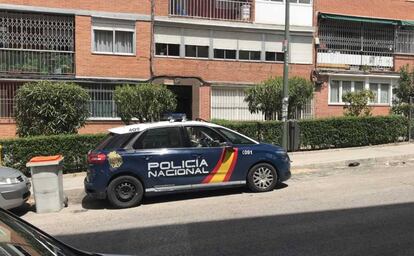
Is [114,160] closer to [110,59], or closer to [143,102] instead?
[143,102]

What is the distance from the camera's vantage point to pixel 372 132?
1811 cm

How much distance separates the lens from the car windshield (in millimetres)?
2498

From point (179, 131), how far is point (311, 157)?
22.4 ft

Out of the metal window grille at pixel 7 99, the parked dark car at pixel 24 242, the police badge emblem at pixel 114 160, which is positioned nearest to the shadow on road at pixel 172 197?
the police badge emblem at pixel 114 160

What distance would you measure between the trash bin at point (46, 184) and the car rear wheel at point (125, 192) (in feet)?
3.72

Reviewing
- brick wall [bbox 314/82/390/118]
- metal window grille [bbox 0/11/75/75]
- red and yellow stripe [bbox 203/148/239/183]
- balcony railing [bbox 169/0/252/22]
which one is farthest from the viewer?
brick wall [bbox 314/82/390/118]

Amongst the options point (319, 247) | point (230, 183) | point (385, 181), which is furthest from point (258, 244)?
point (385, 181)

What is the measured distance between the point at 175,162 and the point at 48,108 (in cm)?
636

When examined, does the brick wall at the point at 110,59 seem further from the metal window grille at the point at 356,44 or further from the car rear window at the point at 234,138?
the car rear window at the point at 234,138

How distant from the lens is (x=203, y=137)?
33.8 ft

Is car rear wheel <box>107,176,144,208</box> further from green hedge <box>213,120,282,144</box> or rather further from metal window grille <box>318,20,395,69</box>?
metal window grille <box>318,20,395,69</box>

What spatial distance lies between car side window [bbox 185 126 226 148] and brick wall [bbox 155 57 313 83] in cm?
1243

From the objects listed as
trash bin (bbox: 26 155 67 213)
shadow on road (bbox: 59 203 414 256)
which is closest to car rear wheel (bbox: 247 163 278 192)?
shadow on road (bbox: 59 203 414 256)

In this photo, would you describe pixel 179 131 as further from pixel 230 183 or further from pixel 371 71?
pixel 371 71
